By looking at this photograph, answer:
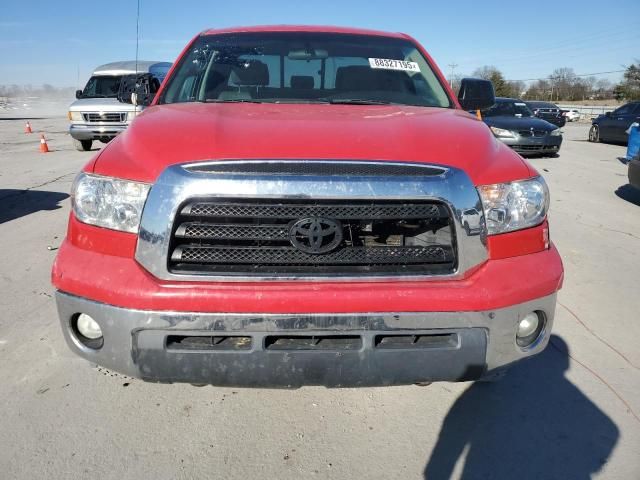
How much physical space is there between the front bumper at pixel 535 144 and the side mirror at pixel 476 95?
9.67 metres

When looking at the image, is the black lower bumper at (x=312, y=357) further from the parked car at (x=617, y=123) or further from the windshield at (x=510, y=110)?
the parked car at (x=617, y=123)

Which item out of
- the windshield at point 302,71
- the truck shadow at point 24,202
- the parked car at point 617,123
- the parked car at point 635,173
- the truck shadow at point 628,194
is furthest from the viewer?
the parked car at point 617,123

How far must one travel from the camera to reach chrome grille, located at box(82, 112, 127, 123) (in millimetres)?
12406

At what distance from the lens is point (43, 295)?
3.86 meters

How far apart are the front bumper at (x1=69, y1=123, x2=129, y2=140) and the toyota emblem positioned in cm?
1173

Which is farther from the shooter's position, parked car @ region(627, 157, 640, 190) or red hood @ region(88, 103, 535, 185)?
parked car @ region(627, 157, 640, 190)

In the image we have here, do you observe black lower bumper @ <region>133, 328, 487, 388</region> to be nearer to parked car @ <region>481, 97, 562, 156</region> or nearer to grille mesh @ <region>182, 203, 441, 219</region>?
grille mesh @ <region>182, 203, 441, 219</region>

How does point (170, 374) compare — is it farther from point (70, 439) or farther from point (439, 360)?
point (439, 360)

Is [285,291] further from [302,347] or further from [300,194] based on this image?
[300,194]

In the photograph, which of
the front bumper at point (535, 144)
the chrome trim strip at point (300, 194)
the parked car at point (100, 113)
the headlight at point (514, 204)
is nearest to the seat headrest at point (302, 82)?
the chrome trim strip at point (300, 194)

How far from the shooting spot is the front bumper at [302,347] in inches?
74.0

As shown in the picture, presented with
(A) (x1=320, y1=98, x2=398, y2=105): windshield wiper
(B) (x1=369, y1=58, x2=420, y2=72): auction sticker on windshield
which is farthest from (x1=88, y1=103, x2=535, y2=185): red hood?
(B) (x1=369, y1=58, x2=420, y2=72): auction sticker on windshield

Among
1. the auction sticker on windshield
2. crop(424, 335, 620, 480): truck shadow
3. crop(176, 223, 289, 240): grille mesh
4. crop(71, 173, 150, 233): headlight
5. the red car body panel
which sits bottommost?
crop(424, 335, 620, 480): truck shadow

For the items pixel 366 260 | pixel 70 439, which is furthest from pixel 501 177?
pixel 70 439
